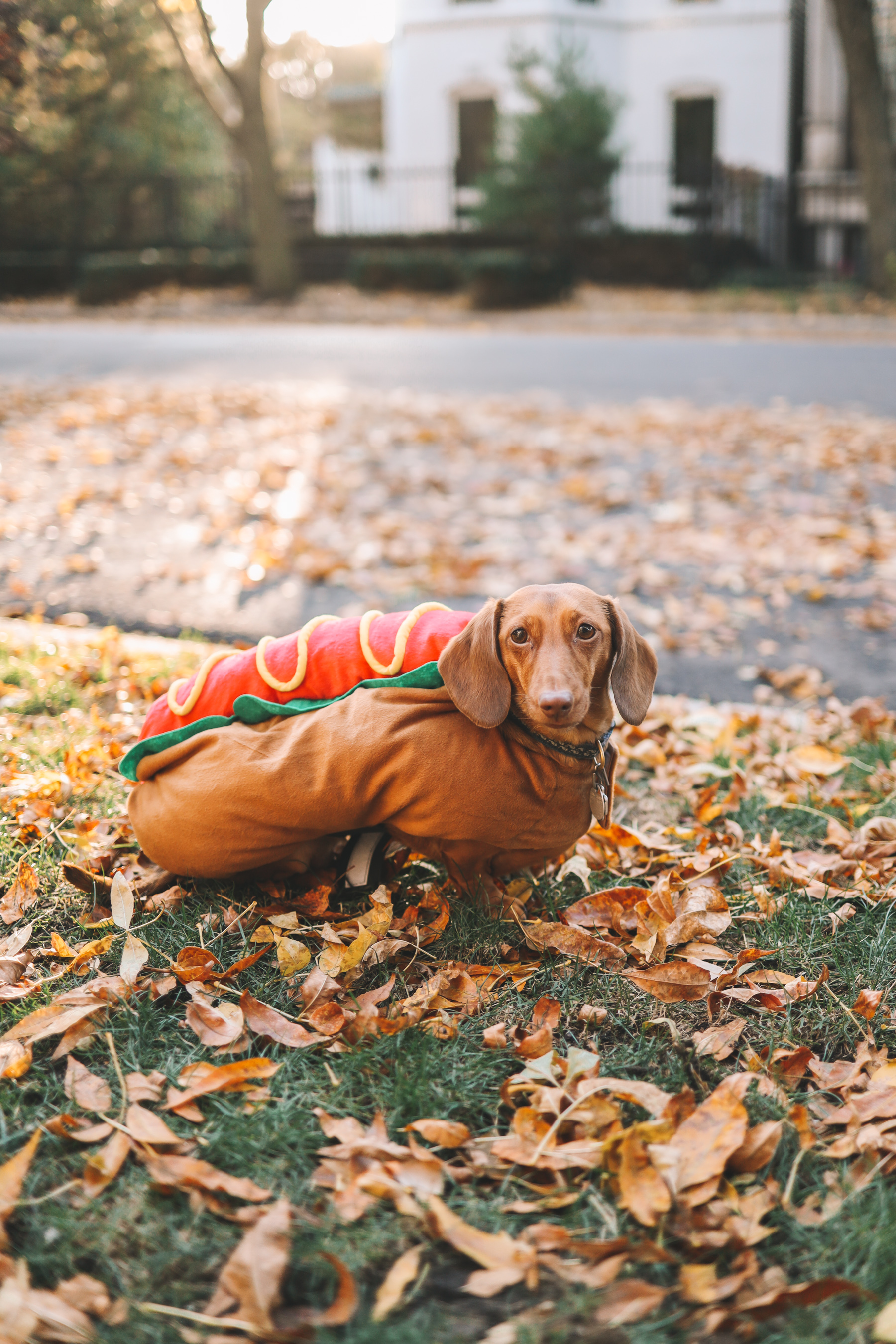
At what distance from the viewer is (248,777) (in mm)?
2646

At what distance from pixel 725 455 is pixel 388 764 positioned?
6.67 m

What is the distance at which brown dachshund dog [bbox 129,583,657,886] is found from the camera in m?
2.62

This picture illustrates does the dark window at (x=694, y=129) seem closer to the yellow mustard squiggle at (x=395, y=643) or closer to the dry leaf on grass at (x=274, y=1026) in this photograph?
the yellow mustard squiggle at (x=395, y=643)

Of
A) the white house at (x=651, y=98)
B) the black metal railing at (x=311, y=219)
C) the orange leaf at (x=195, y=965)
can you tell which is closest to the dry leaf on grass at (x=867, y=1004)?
the orange leaf at (x=195, y=965)

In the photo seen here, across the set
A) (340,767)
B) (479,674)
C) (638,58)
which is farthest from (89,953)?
(638,58)

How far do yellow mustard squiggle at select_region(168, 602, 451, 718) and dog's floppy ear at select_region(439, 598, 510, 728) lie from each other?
186 mm

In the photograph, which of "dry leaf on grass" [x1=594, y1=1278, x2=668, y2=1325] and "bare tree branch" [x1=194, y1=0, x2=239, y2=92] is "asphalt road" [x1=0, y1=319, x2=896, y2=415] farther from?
"dry leaf on grass" [x1=594, y1=1278, x2=668, y2=1325]

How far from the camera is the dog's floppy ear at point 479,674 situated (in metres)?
2.60

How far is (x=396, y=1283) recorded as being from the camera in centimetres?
182

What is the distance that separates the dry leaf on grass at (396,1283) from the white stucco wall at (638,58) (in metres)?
25.9

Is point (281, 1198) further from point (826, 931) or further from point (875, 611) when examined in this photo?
point (875, 611)

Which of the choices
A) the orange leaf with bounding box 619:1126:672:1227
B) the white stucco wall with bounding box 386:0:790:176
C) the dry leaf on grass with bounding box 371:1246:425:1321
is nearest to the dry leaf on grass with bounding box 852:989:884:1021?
the orange leaf with bounding box 619:1126:672:1227

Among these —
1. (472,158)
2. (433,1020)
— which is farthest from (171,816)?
(472,158)

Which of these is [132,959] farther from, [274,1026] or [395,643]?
[395,643]
